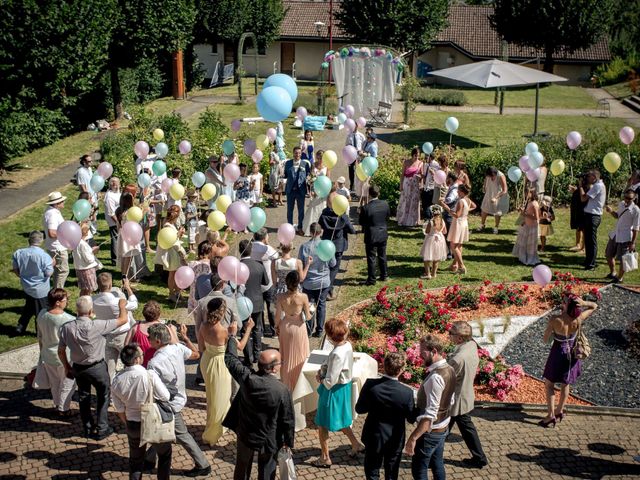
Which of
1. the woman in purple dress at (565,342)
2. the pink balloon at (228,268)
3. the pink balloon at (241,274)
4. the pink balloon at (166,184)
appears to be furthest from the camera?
the pink balloon at (166,184)

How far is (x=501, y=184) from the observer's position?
15117 millimetres

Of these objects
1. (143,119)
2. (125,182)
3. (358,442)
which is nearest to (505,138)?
(143,119)

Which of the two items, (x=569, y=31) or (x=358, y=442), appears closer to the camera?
(x=358, y=442)

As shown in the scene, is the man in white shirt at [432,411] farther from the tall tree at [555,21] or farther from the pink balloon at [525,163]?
the tall tree at [555,21]

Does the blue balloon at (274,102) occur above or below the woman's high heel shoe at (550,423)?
above

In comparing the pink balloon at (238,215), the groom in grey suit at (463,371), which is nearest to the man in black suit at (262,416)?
the groom in grey suit at (463,371)

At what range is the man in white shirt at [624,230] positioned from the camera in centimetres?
1225

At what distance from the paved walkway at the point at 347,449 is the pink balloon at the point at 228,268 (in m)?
1.63

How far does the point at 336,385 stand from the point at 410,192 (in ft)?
28.4

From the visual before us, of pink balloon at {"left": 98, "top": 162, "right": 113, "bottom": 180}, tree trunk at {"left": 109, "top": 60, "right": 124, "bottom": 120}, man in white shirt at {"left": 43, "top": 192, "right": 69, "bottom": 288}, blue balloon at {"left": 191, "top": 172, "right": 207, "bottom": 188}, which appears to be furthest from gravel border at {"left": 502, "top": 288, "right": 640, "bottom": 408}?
tree trunk at {"left": 109, "top": 60, "right": 124, "bottom": 120}

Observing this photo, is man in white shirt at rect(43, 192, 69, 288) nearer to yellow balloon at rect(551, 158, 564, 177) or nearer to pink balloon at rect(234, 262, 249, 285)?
pink balloon at rect(234, 262, 249, 285)

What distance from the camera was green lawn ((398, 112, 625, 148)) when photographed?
2503 centimetres

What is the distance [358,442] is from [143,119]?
579 inches

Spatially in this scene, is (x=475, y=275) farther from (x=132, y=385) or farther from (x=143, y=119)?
(x=143, y=119)
